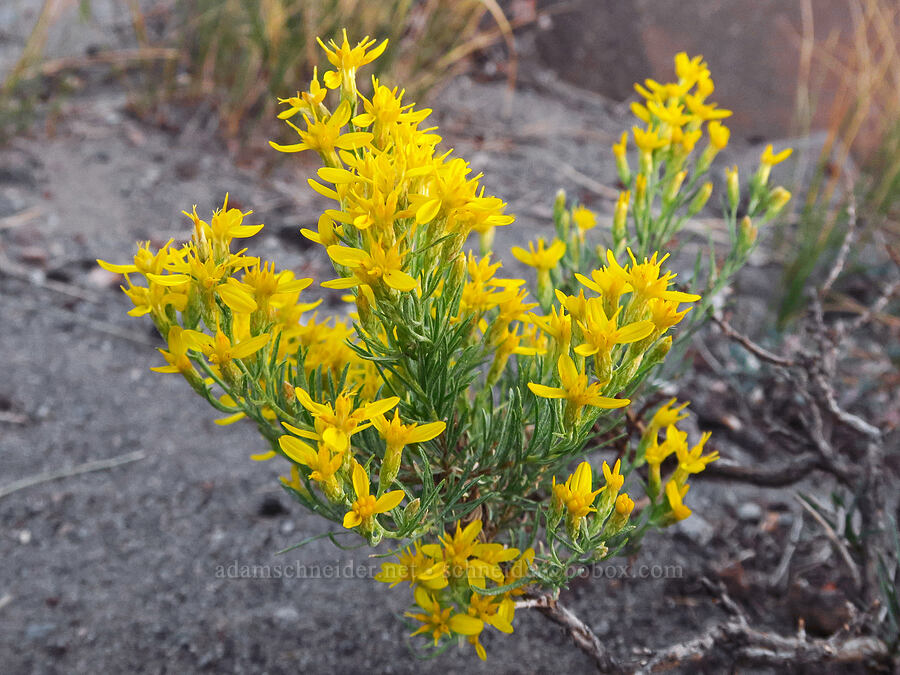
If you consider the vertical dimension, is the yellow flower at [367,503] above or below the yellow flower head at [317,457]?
below

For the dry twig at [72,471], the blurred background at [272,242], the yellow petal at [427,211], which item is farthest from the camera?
the dry twig at [72,471]

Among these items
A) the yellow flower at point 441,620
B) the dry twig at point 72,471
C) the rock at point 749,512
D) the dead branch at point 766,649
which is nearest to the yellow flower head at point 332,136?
the yellow flower at point 441,620

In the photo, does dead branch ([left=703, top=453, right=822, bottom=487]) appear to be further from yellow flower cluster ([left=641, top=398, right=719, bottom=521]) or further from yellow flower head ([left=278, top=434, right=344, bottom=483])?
yellow flower head ([left=278, top=434, right=344, bottom=483])

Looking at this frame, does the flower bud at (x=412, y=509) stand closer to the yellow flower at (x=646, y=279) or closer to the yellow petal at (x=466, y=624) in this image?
the yellow petal at (x=466, y=624)

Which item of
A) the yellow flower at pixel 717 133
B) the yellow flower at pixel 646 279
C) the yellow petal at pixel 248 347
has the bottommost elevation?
the yellow petal at pixel 248 347

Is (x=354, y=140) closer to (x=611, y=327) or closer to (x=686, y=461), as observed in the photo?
(x=611, y=327)

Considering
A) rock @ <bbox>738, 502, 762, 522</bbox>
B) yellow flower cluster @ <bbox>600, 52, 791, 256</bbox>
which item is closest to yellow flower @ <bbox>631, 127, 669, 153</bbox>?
yellow flower cluster @ <bbox>600, 52, 791, 256</bbox>

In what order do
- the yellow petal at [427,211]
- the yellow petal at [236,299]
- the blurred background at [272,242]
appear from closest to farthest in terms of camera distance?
the yellow petal at [427,211], the yellow petal at [236,299], the blurred background at [272,242]
